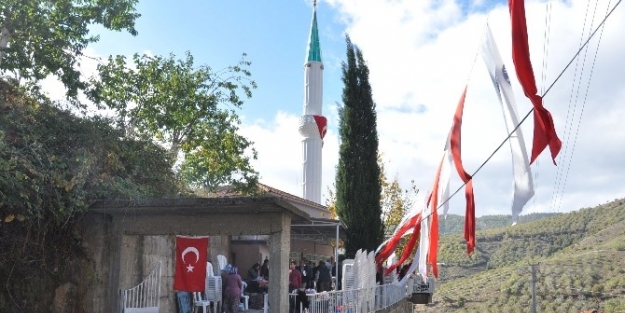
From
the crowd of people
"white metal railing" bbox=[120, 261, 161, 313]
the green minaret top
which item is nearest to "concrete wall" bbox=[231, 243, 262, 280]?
the crowd of people

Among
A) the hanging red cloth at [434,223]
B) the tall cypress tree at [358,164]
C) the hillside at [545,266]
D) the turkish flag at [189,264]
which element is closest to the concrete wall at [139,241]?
the turkish flag at [189,264]

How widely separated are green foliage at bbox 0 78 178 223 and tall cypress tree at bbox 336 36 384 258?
9464 mm

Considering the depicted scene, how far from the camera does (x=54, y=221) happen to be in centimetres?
1133

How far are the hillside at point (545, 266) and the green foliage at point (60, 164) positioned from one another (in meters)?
30.5

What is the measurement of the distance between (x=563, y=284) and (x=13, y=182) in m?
48.8

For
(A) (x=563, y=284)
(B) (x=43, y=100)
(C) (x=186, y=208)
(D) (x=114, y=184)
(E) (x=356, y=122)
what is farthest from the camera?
(A) (x=563, y=284)

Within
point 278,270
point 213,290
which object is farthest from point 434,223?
point 213,290

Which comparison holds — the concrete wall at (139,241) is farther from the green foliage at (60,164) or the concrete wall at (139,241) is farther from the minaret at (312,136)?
the minaret at (312,136)

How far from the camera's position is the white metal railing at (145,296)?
11.8 metres

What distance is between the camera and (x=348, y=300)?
1402 centimetres

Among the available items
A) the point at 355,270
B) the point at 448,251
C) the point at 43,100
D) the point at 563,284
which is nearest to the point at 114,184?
the point at 43,100

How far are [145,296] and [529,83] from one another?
27.6 feet

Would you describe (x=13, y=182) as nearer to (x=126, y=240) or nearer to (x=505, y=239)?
(x=126, y=240)

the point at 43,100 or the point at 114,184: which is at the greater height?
the point at 43,100
